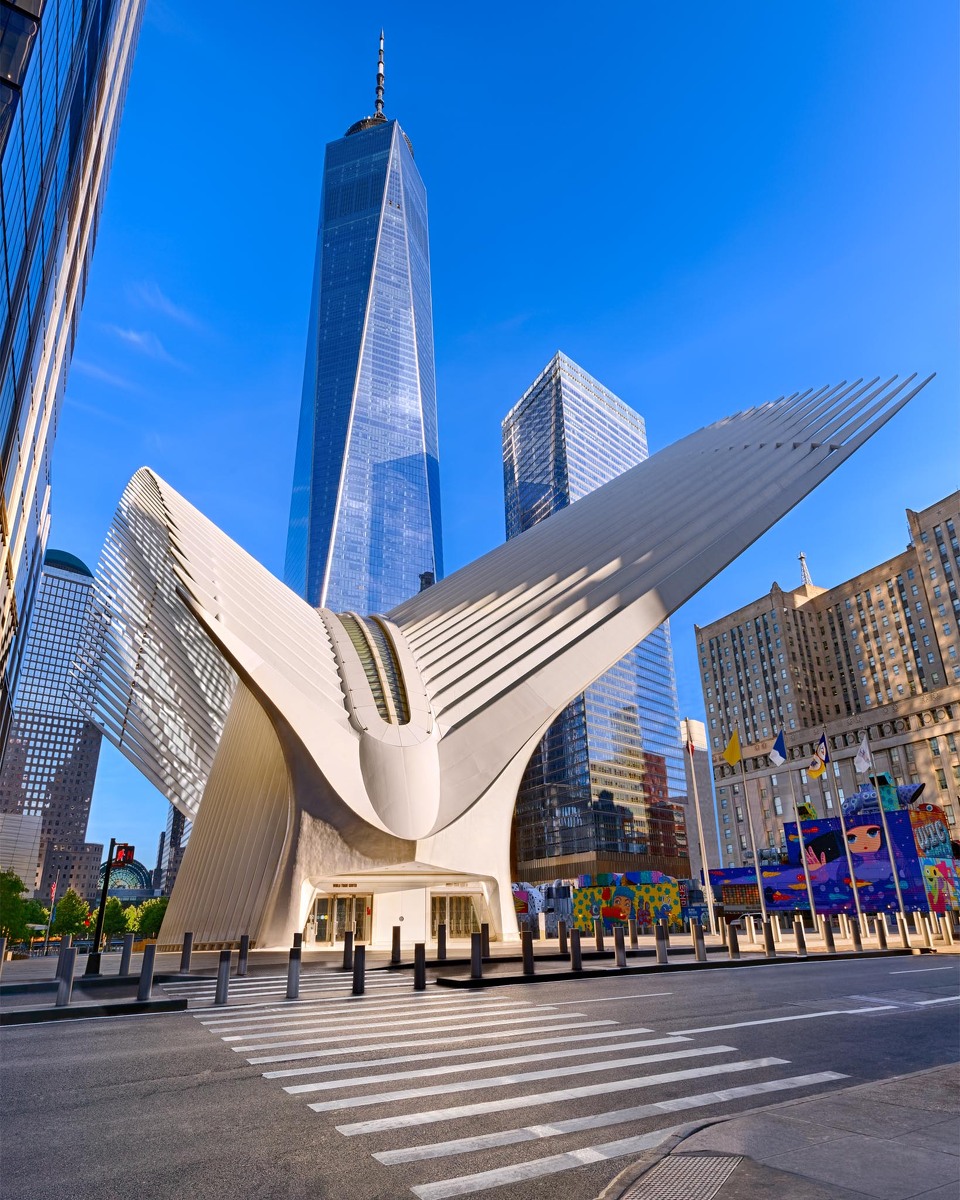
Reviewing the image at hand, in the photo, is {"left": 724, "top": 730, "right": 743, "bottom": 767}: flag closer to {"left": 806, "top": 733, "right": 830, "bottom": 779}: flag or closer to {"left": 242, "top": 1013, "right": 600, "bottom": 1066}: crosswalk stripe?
{"left": 806, "top": 733, "right": 830, "bottom": 779}: flag

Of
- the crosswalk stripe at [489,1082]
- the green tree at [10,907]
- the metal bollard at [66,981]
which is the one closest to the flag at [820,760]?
the crosswalk stripe at [489,1082]

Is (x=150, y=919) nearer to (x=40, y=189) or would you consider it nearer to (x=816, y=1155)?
(x=40, y=189)

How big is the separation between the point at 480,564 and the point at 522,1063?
39085 millimetres

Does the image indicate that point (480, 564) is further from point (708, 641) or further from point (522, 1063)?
point (708, 641)

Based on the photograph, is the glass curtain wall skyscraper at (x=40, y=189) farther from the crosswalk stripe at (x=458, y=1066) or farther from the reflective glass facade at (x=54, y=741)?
the reflective glass facade at (x=54, y=741)

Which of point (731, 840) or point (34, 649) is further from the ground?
point (34, 649)

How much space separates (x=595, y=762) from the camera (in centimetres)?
11431

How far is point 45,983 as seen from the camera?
1577 centimetres

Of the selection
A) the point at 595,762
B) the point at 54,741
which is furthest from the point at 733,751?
the point at 54,741

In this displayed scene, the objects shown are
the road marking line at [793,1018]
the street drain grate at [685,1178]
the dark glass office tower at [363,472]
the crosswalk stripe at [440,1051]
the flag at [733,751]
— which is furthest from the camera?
the dark glass office tower at [363,472]

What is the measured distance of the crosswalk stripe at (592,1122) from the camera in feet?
15.0

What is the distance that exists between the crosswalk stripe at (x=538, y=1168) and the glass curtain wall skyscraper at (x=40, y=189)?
16.9 metres

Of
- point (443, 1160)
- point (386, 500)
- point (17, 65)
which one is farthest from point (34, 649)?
point (443, 1160)

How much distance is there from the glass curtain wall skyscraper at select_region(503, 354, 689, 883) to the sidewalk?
9599 centimetres
